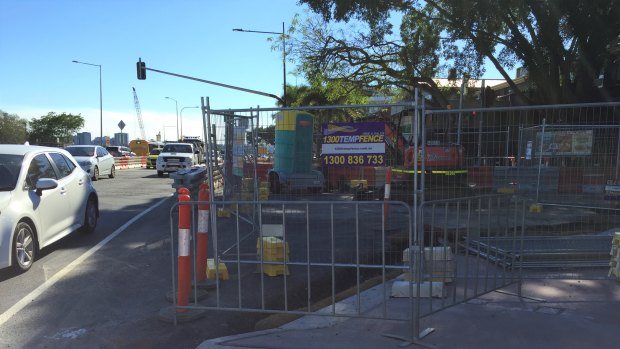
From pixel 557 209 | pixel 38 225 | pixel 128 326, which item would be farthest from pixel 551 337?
pixel 557 209

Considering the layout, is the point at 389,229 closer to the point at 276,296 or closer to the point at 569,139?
the point at 276,296

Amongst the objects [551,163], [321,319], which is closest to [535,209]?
[551,163]

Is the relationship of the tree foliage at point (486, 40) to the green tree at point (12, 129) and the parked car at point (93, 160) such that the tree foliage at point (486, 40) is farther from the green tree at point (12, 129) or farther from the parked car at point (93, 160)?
the green tree at point (12, 129)

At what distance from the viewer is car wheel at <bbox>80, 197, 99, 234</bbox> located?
27.9ft

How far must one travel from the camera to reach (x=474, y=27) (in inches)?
792

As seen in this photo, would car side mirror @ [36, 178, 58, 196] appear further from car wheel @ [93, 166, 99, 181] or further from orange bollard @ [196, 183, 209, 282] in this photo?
car wheel @ [93, 166, 99, 181]

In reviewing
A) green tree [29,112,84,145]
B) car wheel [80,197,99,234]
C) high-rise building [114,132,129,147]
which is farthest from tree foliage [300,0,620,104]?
green tree [29,112,84,145]

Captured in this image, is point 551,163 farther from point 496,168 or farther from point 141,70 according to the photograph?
point 141,70

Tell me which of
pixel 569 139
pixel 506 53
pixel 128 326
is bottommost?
pixel 128 326

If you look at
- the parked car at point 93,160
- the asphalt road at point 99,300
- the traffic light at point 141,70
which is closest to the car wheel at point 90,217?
the asphalt road at point 99,300

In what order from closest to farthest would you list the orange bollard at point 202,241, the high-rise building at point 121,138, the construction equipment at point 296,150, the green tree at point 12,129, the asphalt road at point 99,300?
the asphalt road at point 99,300 → the orange bollard at point 202,241 → the construction equipment at point 296,150 → the high-rise building at point 121,138 → the green tree at point 12,129

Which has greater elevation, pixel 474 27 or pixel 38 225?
pixel 474 27

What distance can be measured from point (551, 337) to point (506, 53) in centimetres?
2041

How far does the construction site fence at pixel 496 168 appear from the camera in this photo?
6.23 meters
